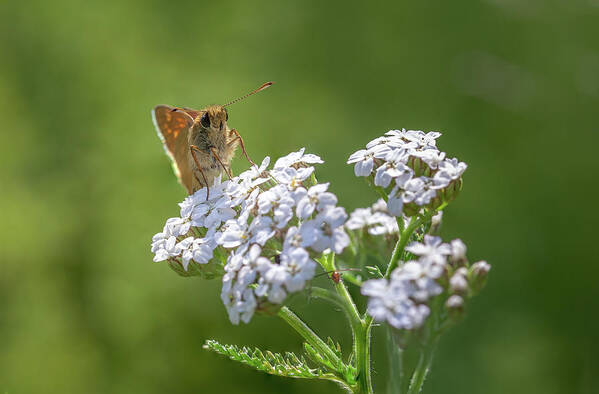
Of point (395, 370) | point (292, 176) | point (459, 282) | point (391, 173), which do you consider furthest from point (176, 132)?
point (459, 282)

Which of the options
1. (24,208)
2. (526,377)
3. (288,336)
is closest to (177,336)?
(288,336)

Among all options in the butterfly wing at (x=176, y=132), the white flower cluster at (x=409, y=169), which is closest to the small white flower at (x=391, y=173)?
the white flower cluster at (x=409, y=169)

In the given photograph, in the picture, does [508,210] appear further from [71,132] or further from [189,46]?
[71,132]

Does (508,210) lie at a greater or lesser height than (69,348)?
greater

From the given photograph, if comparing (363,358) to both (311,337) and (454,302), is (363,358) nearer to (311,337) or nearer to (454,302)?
(311,337)

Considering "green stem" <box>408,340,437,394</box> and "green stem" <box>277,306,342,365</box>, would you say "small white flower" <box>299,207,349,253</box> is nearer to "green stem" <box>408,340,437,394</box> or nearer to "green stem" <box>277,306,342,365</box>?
"green stem" <box>277,306,342,365</box>
